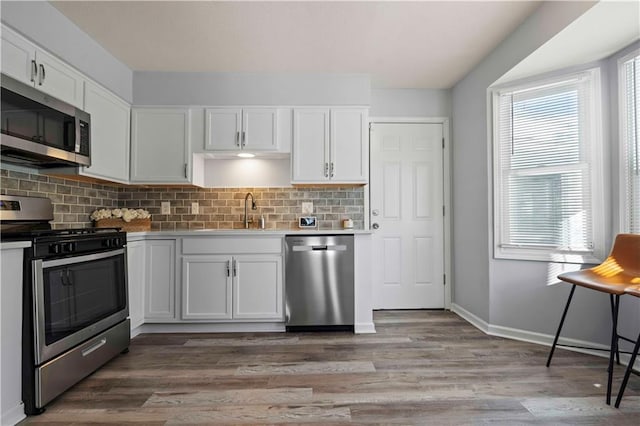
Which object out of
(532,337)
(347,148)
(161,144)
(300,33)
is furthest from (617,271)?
(161,144)

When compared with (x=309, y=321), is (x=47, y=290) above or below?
above

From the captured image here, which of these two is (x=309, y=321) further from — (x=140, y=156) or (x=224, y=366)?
(x=140, y=156)

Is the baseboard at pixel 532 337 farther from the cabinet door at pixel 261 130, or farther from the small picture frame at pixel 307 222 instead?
the cabinet door at pixel 261 130

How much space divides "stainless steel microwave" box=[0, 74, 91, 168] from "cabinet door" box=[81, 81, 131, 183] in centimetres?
14

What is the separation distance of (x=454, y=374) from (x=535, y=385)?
1.50ft

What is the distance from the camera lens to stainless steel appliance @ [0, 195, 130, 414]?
176 centimetres

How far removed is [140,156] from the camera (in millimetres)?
3271

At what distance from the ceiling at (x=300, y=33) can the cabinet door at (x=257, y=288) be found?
5.91 feet

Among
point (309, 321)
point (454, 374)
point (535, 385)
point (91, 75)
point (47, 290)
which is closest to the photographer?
point (47, 290)

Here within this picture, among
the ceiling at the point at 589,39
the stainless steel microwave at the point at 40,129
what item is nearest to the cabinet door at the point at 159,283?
the stainless steel microwave at the point at 40,129

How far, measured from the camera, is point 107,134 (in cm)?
292

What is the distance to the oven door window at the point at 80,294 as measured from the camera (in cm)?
187

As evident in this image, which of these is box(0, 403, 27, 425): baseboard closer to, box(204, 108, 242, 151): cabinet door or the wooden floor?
the wooden floor

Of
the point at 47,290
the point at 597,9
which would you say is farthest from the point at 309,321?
the point at 597,9
